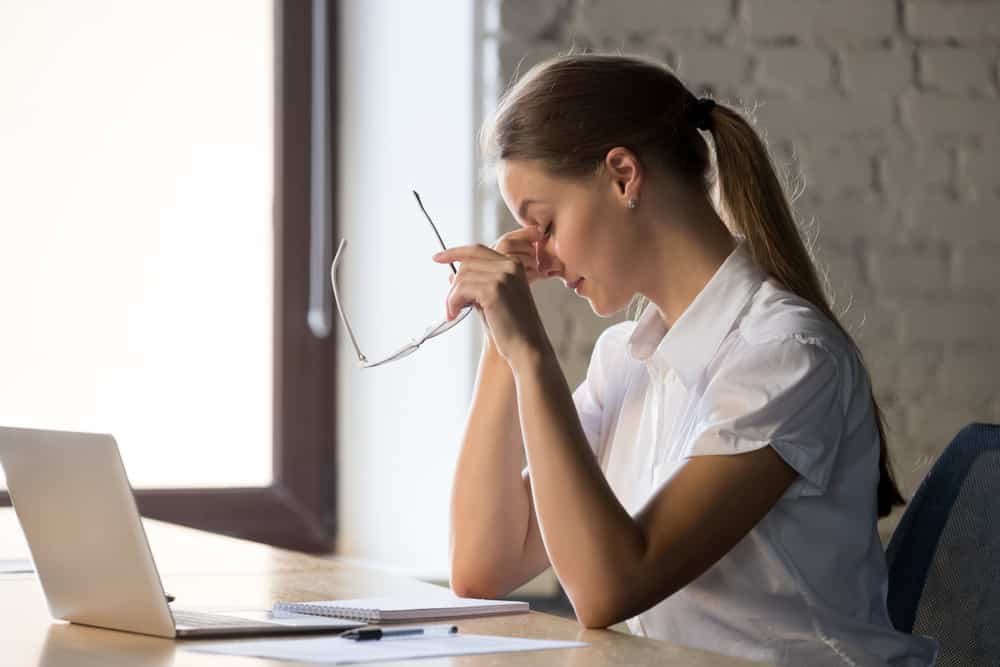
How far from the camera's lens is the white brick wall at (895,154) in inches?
88.9

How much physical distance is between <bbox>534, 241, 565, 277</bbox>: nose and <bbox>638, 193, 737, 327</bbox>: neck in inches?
4.7

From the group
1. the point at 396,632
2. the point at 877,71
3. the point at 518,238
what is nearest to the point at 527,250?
the point at 518,238

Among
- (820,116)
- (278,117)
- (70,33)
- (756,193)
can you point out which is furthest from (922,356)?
(70,33)

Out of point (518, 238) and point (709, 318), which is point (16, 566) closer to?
point (518, 238)

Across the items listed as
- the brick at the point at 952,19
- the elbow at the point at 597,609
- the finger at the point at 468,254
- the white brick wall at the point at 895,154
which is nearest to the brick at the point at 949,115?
the white brick wall at the point at 895,154

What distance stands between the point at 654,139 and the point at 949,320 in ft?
3.56

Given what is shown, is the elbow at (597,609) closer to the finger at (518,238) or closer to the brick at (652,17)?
the finger at (518,238)

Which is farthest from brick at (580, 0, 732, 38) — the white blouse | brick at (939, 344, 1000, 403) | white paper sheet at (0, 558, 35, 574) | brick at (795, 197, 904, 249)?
white paper sheet at (0, 558, 35, 574)

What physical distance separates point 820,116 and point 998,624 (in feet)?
3.99

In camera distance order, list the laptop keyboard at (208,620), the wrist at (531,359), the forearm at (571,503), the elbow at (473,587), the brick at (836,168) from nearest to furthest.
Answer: the laptop keyboard at (208,620), the forearm at (571,503), the wrist at (531,359), the elbow at (473,587), the brick at (836,168)

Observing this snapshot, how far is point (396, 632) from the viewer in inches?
40.9

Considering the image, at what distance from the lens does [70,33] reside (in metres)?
2.35

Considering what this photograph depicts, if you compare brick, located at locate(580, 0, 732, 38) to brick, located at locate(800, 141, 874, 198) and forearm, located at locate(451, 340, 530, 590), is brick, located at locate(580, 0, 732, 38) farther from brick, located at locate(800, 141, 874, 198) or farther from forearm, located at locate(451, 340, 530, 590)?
forearm, located at locate(451, 340, 530, 590)

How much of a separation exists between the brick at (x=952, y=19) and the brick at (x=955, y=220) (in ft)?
0.89
